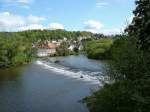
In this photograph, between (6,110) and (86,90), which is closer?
(6,110)

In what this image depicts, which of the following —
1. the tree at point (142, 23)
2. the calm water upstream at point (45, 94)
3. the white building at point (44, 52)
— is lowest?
the white building at point (44, 52)

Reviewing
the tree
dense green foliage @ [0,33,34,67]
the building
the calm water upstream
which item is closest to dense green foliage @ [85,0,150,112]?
the tree

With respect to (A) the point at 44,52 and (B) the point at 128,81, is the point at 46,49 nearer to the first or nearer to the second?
(A) the point at 44,52

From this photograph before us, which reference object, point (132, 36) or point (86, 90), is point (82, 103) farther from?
point (132, 36)

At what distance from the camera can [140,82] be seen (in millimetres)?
18938

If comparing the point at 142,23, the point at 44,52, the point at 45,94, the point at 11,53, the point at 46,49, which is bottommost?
the point at 44,52

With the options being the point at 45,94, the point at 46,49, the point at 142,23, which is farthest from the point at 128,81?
the point at 46,49

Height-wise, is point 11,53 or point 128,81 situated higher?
point 128,81

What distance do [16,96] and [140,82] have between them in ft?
81.1

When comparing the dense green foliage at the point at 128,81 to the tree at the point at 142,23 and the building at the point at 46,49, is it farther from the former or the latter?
the building at the point at 46,49

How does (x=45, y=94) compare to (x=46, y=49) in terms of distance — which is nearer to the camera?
(x=45, y=94)

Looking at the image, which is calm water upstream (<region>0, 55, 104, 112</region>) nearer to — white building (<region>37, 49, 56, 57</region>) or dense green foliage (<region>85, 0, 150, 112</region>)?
dense green foliage (<region>85, 0, 150, 112</region>)

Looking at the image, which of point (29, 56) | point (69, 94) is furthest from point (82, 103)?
point (29, 56)

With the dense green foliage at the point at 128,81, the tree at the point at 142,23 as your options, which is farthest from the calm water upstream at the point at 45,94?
the dense green foliage at the point at 128,81
